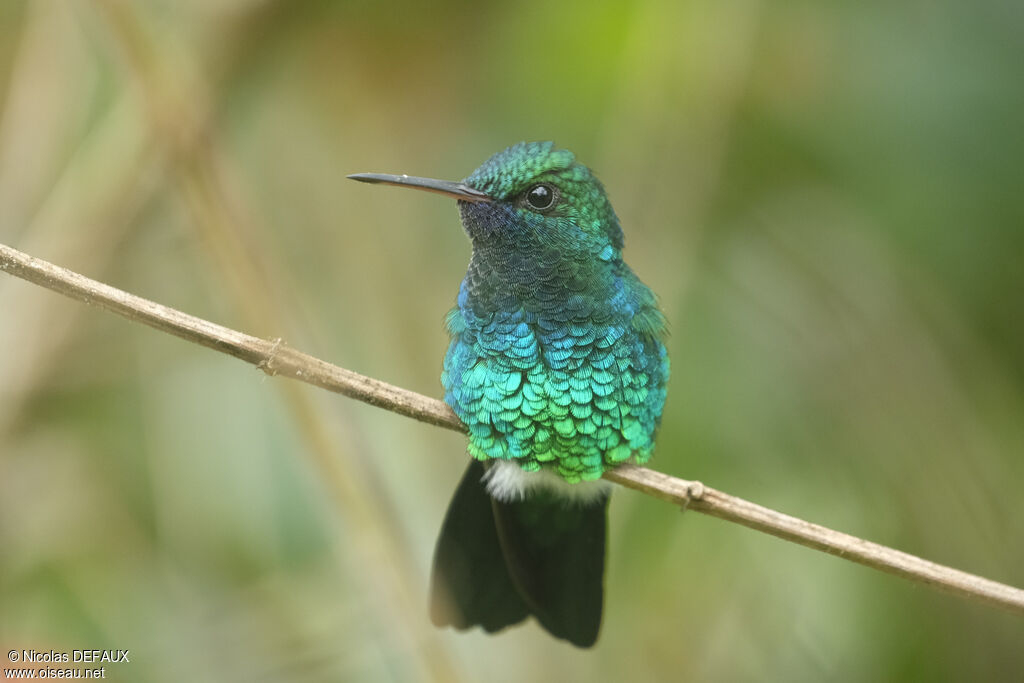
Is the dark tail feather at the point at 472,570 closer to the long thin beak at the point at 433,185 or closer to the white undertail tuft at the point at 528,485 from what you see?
the white undertail tuft at the point at 528,485

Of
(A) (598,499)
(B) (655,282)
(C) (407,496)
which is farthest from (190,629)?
(B) (655,282)

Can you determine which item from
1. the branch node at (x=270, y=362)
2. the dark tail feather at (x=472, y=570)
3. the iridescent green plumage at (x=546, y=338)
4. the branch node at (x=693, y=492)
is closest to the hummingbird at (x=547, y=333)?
the iridescent green plumage at (x=546, y=338)

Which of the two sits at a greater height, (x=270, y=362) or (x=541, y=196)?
(x=541, y=196)

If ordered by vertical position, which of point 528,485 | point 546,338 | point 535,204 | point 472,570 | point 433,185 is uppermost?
point 535,204

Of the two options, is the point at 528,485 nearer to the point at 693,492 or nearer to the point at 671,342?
the point at 693,492

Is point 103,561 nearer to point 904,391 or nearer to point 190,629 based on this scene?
point 190,629

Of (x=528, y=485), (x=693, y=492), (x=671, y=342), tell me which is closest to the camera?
(x=693, y=492)

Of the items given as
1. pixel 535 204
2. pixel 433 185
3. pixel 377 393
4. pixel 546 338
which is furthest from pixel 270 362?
pixel 535 204
